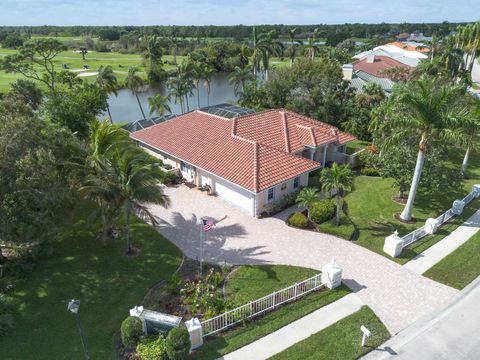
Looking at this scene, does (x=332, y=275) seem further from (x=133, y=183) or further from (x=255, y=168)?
(x=133, y=183)

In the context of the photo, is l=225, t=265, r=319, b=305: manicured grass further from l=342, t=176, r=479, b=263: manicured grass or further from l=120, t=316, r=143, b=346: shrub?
l=342, t=176, r=479, b=263: manicured grass

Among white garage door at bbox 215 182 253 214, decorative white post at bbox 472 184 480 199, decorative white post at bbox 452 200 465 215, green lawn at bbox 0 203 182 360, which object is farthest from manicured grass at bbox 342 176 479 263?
green lawn at bbox 0 203 182 360

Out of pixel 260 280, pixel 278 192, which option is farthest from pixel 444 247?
pixel 260 280

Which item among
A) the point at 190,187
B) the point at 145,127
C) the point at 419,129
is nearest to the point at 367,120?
the point at 419,129

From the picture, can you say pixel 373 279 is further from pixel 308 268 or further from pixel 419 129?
pixel 419 129

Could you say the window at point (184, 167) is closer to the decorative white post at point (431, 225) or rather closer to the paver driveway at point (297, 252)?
the paver driveway at point (297, 252)

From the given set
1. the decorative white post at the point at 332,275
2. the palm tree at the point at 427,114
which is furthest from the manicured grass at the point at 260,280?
the palm tree at the point at 427,114
